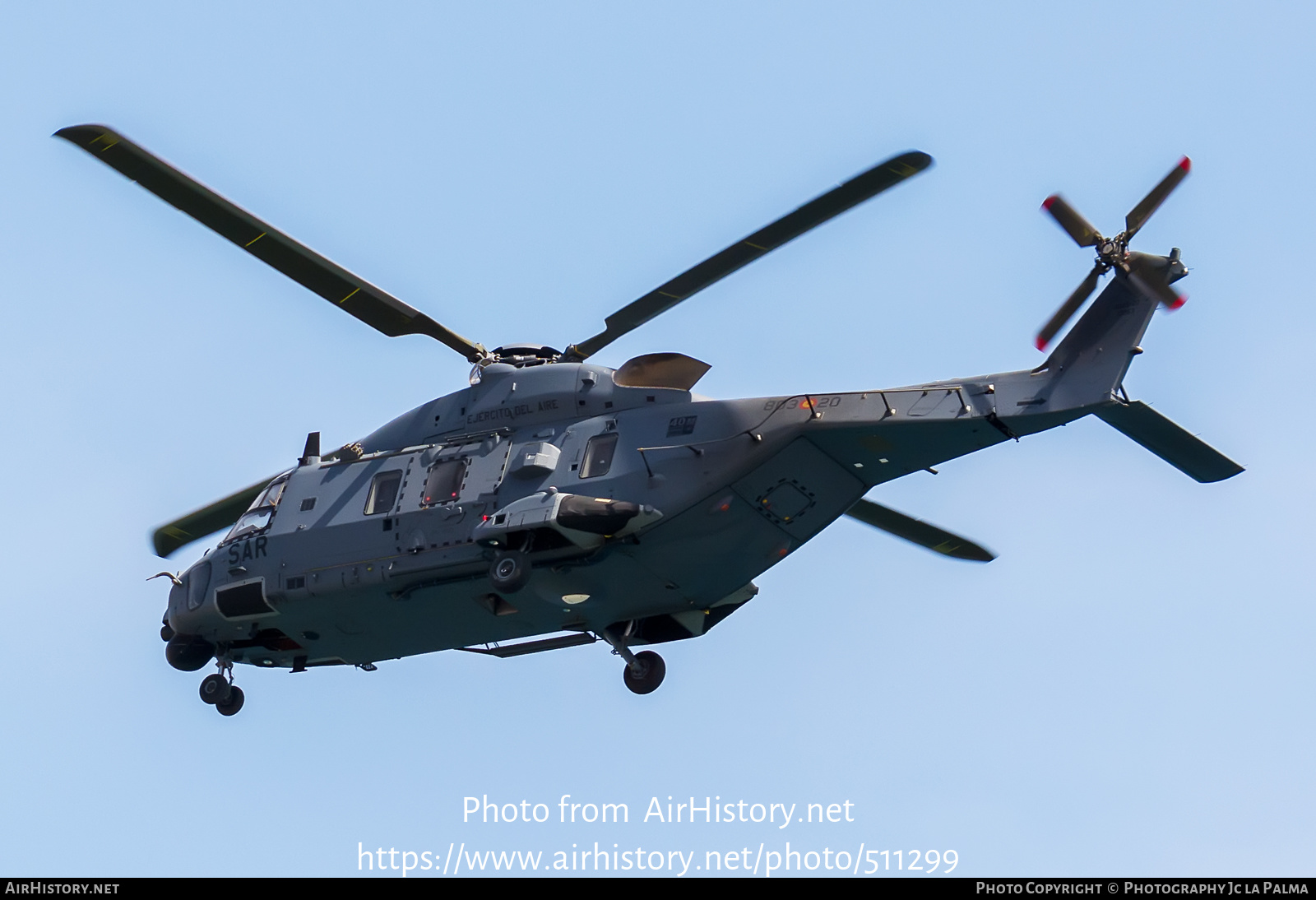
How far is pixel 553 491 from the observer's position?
28.9m

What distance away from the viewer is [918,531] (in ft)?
108

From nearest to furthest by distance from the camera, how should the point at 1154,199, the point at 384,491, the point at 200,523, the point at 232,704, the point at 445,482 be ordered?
the point at 1154,199
the point at 445,482
the point at 384,491
the point at 232,704
the point at 200,523

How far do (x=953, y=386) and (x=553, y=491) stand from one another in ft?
19.9

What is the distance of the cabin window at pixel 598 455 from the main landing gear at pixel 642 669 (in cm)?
251

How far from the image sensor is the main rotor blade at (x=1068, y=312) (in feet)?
88.5

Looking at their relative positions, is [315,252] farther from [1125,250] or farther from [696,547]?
[1125,250]

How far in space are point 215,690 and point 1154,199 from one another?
56.1ft

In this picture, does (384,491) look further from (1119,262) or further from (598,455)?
(1119,262)

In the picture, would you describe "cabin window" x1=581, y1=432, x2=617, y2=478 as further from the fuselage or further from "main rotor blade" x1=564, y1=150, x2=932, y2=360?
"main rotor blade" x1=564, y1=150, x2=932, y2=360

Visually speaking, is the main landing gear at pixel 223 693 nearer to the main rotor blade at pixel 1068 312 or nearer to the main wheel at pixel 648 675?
the main wheel at pixel 648 675

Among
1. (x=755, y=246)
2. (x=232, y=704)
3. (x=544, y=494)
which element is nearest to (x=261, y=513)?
(x=232, y=704)

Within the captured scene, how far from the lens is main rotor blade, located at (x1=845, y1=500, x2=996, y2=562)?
3250cm

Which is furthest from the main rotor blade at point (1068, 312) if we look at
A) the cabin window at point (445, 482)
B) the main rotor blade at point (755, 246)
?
the cabin window at point (445, 482)

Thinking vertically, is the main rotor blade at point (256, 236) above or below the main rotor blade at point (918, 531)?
above
